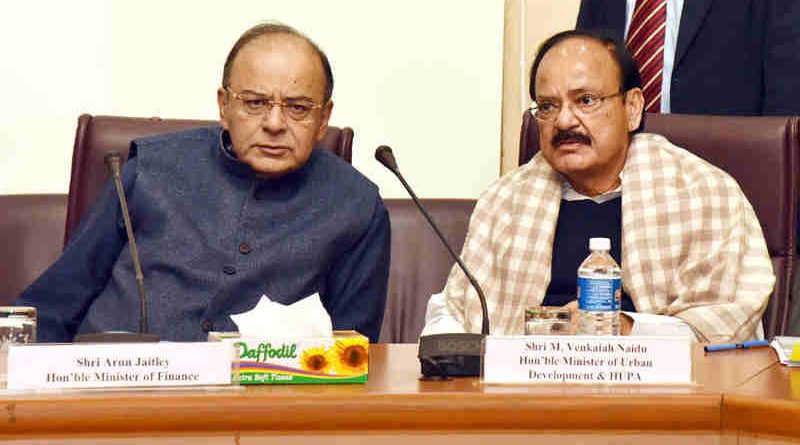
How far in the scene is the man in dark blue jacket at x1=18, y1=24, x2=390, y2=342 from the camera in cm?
193

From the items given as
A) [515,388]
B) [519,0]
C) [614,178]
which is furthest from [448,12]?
[515,388]

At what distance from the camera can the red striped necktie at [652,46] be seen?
9.17ft

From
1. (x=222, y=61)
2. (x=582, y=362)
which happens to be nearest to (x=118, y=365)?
(x=582, y=362)

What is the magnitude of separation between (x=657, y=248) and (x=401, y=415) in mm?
1113

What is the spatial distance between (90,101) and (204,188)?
131cm

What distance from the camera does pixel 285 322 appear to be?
1.28 m

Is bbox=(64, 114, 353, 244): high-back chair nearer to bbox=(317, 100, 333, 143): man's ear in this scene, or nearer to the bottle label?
bbox=(317, 100, 333, 143): man's ear

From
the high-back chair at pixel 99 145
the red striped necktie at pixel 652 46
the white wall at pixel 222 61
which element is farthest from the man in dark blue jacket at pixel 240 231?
the white wall at pixel 222 61

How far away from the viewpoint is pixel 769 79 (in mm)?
2668

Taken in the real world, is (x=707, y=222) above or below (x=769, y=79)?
below

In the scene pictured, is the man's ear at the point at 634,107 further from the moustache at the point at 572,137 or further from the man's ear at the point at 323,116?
the man's ear at the point at 323,116

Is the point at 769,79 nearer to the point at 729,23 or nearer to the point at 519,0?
the point at 729,23

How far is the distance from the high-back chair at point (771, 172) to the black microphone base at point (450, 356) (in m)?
1.01

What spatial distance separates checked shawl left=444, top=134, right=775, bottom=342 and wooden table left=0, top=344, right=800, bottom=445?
837 mm
